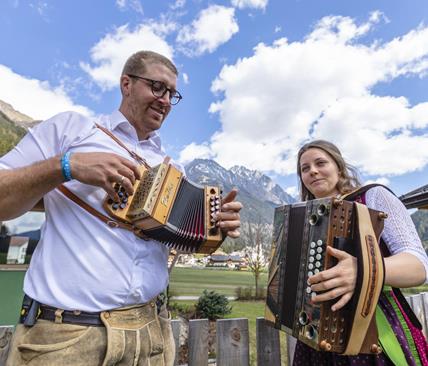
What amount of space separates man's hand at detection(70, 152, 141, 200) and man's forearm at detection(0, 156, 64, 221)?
8 cm

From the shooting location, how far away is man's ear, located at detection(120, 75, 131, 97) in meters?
2.23

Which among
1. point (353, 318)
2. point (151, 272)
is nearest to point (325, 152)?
point (353, 318)

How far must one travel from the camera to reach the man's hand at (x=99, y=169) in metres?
1.44

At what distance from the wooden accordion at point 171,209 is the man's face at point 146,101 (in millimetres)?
491

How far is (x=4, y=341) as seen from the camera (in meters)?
1.80

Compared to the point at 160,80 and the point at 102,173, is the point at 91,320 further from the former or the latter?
the point at 160,80

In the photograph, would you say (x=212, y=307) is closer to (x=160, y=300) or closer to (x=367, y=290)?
A: (x=160, y=300)

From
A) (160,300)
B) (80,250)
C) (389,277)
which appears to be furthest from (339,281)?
(80,250)

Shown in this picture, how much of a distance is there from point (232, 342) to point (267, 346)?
345 mm

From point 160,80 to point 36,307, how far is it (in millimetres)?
1665

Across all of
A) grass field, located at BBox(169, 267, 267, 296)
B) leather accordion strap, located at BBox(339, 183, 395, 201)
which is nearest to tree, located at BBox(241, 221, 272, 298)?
grass field, located at BBox(169, 267, 267, 296)

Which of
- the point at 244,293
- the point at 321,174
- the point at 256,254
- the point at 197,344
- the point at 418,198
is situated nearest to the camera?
the point at 197,344

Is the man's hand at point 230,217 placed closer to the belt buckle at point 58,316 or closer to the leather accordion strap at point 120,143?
the leather accordion strap at point 120,143

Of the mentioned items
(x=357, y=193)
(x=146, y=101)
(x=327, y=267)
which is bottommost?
(x=327, y=267)
